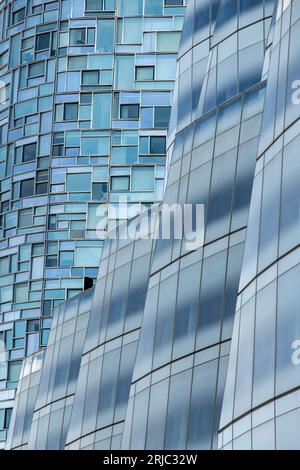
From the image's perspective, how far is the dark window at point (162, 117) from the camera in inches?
3130

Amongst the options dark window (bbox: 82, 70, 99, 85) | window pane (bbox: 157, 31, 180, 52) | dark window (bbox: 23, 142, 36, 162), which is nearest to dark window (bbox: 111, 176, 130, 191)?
dark window (bbox: 23, 142, 36, 162)

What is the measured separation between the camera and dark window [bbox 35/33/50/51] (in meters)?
85.0

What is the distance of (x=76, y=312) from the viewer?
5844 centimetres

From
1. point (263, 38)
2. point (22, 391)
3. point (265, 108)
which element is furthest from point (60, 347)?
point (265, 108)

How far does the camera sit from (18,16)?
8700cm

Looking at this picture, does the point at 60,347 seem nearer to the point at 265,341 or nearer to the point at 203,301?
the point at 203,301

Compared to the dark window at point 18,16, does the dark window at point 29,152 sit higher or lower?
lower

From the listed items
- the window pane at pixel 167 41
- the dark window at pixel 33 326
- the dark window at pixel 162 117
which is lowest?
the dark window at pixel 33 326

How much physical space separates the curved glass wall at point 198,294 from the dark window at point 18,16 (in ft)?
160

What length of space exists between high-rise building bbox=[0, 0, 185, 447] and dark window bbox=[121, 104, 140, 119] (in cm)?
6

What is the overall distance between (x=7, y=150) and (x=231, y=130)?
4978cm

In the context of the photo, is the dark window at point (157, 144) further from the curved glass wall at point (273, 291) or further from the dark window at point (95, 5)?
the curved glass wall at point (273, 291)

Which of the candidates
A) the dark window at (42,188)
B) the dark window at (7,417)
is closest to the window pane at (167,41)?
the dark window at (42,188)

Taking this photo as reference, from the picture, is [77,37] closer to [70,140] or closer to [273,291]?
[70,140]
